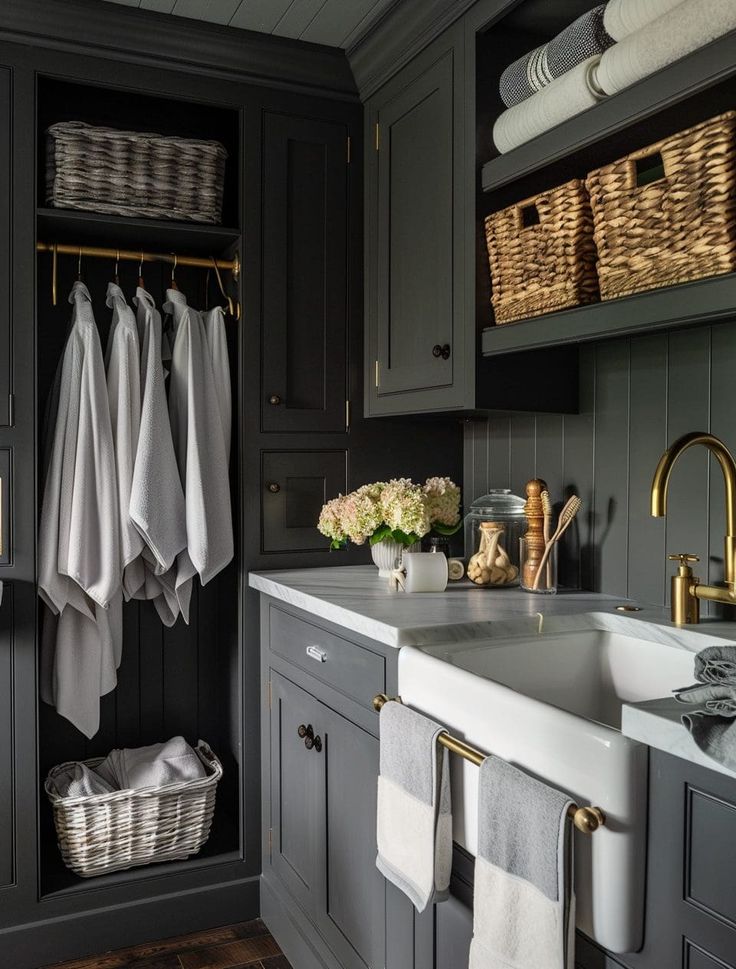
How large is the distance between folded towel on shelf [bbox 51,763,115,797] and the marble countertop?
0.76m

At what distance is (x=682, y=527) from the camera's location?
73.3 inches

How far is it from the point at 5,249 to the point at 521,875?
1902 millimetres

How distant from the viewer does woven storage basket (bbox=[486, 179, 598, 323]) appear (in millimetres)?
1745

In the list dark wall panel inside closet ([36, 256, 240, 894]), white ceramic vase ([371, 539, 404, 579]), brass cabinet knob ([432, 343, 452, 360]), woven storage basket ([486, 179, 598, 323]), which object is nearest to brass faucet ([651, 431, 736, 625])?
woven storage basket ([486, 179, 598, 323])

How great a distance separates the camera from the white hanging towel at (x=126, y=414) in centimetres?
229

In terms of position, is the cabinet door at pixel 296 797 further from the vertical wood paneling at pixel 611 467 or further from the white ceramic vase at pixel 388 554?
the vertical wood paneling at pixel 611 467

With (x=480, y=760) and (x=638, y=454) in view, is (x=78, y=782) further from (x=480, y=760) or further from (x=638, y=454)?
(x=638, y=454)

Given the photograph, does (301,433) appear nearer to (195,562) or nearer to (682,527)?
(195,562)

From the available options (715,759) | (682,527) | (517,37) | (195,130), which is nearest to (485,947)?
(715,759)

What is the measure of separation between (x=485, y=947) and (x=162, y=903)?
1453 mm

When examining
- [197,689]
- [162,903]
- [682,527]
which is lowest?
[162,903]

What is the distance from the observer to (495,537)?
2186mm

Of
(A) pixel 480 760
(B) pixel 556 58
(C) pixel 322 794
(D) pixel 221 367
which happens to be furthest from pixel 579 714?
(D) pixel 221 367

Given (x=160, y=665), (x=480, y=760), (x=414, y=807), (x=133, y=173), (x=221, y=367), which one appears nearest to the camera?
(x=480, y=760)
